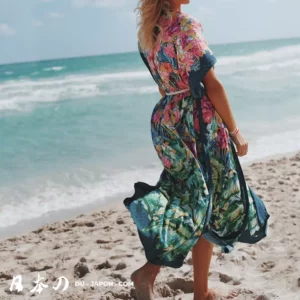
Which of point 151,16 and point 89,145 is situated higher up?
point 151,16

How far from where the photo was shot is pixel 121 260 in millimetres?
3859

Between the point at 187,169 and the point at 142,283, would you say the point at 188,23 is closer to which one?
the point at 187,169

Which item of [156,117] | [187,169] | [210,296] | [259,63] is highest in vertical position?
[156,117]

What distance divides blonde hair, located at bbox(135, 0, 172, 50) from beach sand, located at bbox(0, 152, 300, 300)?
153 centimetres

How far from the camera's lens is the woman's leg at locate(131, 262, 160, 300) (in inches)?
105

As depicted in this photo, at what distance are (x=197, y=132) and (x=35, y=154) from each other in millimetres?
6087

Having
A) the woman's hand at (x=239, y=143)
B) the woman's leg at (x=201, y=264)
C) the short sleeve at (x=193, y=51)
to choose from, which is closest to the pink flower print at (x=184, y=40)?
the short sleeve at (x=193, y=51)

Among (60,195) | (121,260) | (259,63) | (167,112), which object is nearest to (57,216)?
(60,195)

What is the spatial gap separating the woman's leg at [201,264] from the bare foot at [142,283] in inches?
10.3

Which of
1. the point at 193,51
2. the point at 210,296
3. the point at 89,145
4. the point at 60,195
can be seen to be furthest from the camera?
the point at 89,145

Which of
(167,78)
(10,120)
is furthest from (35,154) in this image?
(167,78)

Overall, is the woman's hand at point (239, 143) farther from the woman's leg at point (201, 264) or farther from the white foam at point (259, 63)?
the white foam at point (259, 63)

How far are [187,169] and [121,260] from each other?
1.55m

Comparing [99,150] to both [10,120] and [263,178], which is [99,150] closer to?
[263,178]
